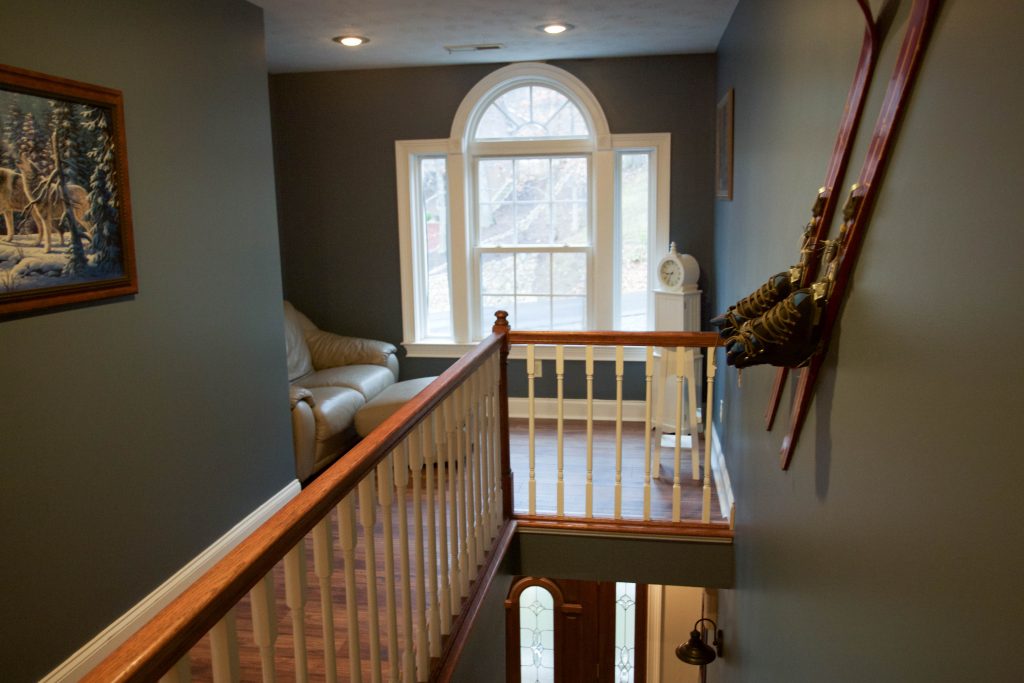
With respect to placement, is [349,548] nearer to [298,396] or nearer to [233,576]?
[233,576]

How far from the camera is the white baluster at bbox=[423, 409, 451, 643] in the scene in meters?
2.28

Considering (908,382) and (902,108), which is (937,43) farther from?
(908,382)

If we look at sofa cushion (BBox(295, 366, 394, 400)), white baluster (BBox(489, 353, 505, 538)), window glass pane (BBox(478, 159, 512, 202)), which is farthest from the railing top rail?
window glass pane (BBox(478, 159, 512, 202))

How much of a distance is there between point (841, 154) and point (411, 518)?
307 centimetres

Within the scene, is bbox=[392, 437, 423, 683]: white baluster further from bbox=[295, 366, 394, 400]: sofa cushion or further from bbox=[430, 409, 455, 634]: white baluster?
bbox=[295, 366, 394, 400]: sofa cushion

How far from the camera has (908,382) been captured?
1.24 meters

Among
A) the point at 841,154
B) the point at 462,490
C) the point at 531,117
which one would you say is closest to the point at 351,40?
the point at 531,117

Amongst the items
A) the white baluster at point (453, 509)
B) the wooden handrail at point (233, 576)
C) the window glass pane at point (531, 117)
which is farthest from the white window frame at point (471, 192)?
the wooden handrail at point (233, 576)

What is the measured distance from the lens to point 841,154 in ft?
5.28

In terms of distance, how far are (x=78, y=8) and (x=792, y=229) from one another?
233 centimetres

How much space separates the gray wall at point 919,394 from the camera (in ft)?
3.03

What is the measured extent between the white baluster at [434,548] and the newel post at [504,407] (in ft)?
2.88

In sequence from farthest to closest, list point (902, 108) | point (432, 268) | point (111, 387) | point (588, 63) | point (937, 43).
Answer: point (432, 268), point (588, 63), point (111, 387), point (902, 108), point (937, 43)

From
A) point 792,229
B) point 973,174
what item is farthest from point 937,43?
point 792,229
